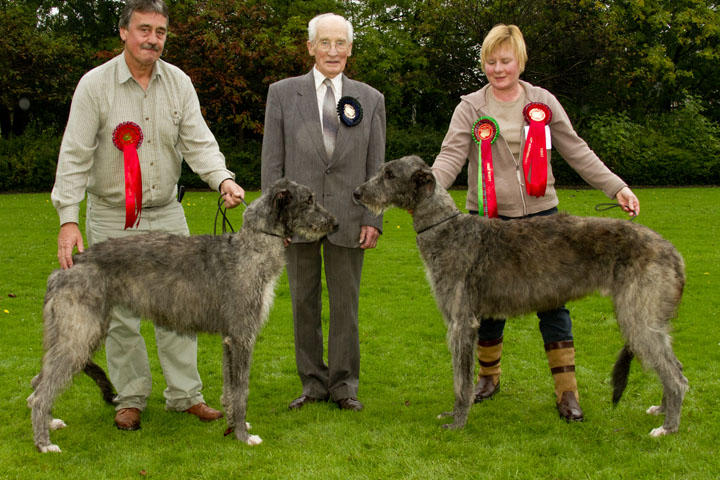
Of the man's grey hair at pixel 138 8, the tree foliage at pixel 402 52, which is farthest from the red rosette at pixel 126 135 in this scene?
the tree foliage at pixel 402 52

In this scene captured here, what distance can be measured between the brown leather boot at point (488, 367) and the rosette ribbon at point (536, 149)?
4.82 feet

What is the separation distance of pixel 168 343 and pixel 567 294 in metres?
3.24

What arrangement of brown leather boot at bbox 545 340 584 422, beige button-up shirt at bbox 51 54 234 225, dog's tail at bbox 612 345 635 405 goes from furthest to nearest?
1. brown leather boot at bbox 545 340 584 422
2. dog's tail at bbox 612 345 635 405
3. beige button-up shirt at bbox 51 54 234 225

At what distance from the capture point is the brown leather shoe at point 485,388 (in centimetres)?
580

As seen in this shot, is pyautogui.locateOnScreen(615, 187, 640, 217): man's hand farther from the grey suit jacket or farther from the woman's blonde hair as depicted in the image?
the grey suit jacket

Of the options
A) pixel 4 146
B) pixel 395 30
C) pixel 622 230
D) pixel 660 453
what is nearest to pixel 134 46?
pixel 622 230

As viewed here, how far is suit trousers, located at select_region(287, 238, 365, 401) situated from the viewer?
18.2 ft

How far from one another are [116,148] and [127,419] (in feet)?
7.04

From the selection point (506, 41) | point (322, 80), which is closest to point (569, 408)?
point (506, 41)

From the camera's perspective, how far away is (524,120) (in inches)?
209

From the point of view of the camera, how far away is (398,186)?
510 cm

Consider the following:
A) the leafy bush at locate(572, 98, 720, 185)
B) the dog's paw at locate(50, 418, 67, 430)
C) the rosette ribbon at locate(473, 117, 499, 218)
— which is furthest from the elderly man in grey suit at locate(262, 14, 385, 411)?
the leafy bush at locate(572, 98, 720, 185)

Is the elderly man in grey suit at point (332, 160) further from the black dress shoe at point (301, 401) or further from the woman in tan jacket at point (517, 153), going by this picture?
the woman in tan jacket at point (517, 153)

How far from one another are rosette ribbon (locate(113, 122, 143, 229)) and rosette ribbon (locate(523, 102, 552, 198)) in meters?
3.08
